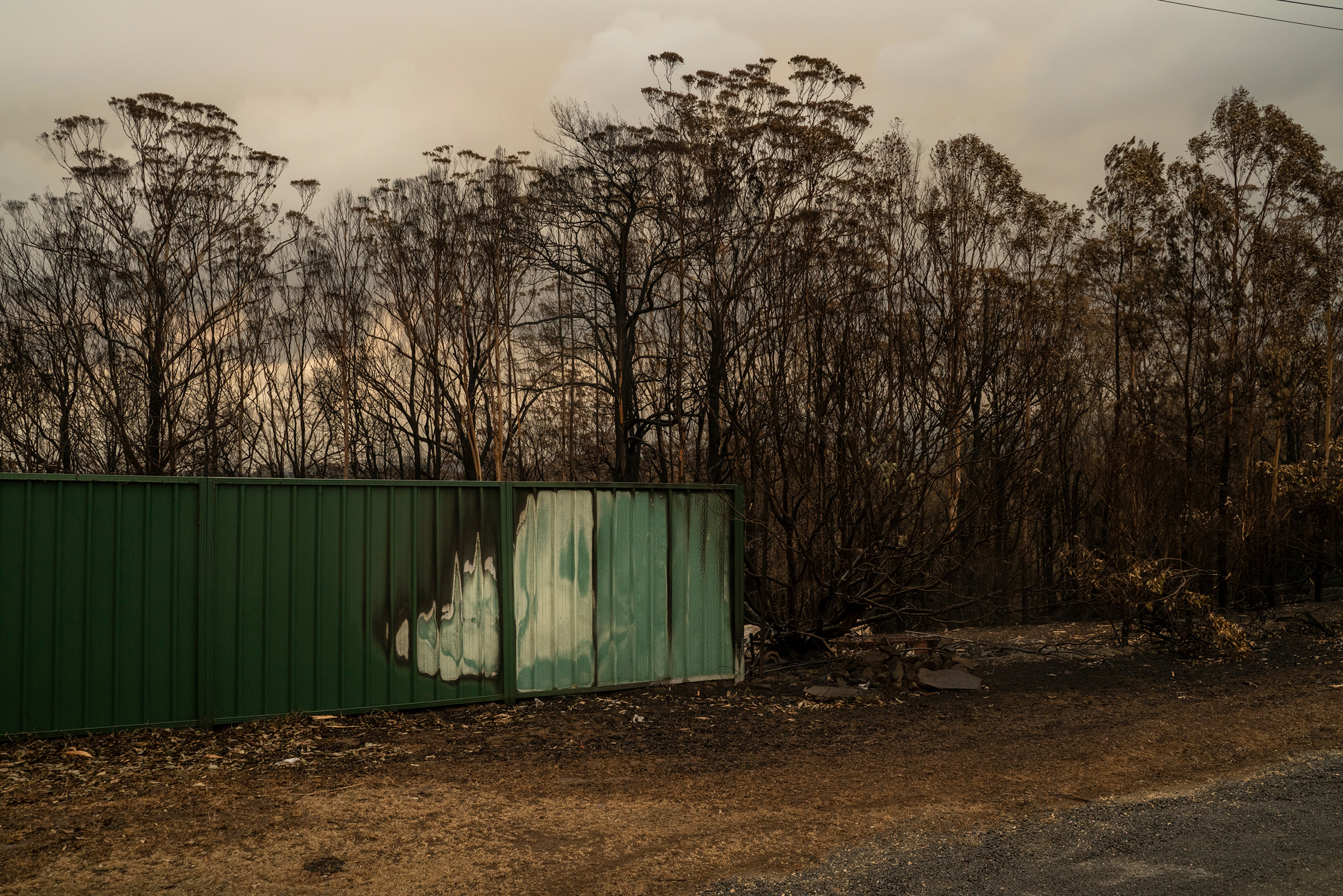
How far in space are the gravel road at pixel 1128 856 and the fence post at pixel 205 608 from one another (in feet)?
14.4

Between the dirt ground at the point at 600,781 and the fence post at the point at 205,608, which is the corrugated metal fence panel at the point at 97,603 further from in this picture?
the dirt ground at the point at 600,781

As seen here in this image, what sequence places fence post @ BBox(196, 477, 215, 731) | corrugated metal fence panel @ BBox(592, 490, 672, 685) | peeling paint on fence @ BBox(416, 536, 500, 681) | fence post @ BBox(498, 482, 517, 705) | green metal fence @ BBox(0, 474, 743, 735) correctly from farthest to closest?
corrugated metal fence panel @ BBox(592, 490, 672, 685)
fence post @ BBox(498, 482, 517, 705)
peeling paint on fence @ BBox(416, 536, 500, 681)
fence post @ BBox(196, 477, 215, 731)
green metal fence @ BBox(0, 474, 743, 735)

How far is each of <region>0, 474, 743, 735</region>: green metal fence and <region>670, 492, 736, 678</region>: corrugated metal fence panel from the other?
18 millimetres

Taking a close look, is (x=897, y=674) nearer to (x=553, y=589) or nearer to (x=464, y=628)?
(x=553, y=589)

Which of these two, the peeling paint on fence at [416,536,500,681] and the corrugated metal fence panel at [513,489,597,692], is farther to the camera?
the corrugated metal fence panel at [513,489,597,692]

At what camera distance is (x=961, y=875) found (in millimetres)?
3953

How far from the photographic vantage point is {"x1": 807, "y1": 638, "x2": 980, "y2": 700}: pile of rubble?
27.7 ft

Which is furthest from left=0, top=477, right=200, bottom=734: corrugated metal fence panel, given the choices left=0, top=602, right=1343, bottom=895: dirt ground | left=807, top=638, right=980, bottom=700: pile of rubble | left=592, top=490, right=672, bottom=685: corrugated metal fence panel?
left=807, top=638, right=980, bottom=700: pile of rubble

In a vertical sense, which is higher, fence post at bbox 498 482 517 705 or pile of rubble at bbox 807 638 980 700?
fence post at bbox 498 482 517 705

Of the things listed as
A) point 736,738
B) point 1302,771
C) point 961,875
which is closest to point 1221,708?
point 1302,771

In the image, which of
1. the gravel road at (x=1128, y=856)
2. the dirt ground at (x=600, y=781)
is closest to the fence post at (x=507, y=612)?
the dirt ground at (x=600, y=781)

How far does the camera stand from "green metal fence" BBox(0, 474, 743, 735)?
6.25 metres

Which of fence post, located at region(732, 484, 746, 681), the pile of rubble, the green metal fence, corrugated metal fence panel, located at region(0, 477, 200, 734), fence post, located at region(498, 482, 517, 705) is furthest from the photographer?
fence post, located at region(732, 484, 746, 681)

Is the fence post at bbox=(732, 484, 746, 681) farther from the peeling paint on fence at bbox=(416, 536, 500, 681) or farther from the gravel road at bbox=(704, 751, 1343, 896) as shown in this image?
the gravel road at bbox=(704, 751, 1343, 896)
